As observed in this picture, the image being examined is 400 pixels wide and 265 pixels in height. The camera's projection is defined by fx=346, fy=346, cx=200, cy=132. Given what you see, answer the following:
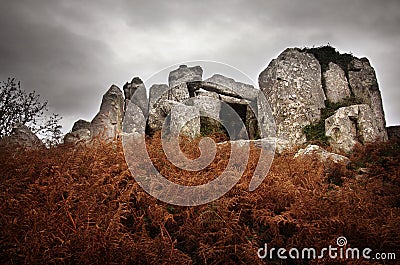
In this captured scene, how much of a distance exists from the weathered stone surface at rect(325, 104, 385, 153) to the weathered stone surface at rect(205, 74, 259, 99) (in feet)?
9.74

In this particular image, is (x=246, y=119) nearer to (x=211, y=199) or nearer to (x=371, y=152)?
(x=371, y=152)

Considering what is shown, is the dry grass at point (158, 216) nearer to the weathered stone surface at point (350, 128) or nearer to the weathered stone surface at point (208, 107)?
the weathered stone surface at point (350, 128)

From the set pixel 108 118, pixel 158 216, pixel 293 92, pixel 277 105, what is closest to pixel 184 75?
pixel 108 118

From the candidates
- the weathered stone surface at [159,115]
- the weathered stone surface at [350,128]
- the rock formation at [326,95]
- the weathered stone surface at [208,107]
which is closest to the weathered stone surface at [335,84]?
the rock formation at [326,95]

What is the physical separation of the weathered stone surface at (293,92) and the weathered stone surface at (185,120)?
8.88ft

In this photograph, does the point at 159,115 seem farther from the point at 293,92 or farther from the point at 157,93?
the point at 293,92

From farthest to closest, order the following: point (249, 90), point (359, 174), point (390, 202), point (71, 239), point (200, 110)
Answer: point (249, 90) < point (200, 110) < point (359, 174) < point (390, 202) < point (71, 239)

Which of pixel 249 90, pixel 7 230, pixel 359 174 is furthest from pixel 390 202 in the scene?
pixel 249 90

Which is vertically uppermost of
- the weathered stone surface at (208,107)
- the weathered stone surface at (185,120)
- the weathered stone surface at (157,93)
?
the weathered stone surface at (157,93)

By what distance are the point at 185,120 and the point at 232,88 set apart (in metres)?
3.46

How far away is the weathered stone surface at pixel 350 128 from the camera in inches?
370

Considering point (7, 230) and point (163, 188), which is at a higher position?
point (163, 188)

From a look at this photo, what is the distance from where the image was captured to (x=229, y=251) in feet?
12.6

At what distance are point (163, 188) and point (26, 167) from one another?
2.11m
